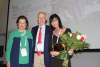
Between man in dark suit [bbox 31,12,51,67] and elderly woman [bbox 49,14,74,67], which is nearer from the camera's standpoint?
elderly woman [bbox 49,14,74,67]

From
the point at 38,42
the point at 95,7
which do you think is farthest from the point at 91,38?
the point at 38,42

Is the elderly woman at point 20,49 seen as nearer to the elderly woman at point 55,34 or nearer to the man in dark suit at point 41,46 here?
the man in dark suit at point 41,46

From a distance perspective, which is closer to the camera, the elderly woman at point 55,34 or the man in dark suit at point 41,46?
the elderly woman at point 55,34

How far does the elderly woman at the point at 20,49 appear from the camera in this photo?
201 centimetres

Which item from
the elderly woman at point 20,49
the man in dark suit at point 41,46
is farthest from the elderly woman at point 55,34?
the elderly woman at point 20,49

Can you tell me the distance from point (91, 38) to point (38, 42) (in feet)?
4.57

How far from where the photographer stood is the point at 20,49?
2.06 meters

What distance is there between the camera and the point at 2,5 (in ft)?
20.1

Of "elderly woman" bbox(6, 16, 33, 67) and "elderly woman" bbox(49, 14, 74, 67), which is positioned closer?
"elderly woman" bbox(49, 14, 74, 67)

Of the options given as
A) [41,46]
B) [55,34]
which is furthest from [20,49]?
[55,34]

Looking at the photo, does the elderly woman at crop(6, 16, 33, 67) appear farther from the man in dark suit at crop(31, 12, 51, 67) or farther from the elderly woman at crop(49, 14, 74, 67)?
the elderly woman at crop(49, 14, 74, 67)

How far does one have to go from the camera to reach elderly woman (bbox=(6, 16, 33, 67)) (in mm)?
2006

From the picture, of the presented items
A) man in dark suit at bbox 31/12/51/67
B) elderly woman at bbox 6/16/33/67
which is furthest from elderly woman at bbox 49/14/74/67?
elderly woman at bbox 6/16/33/67

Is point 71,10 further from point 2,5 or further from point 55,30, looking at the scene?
point 2,5
